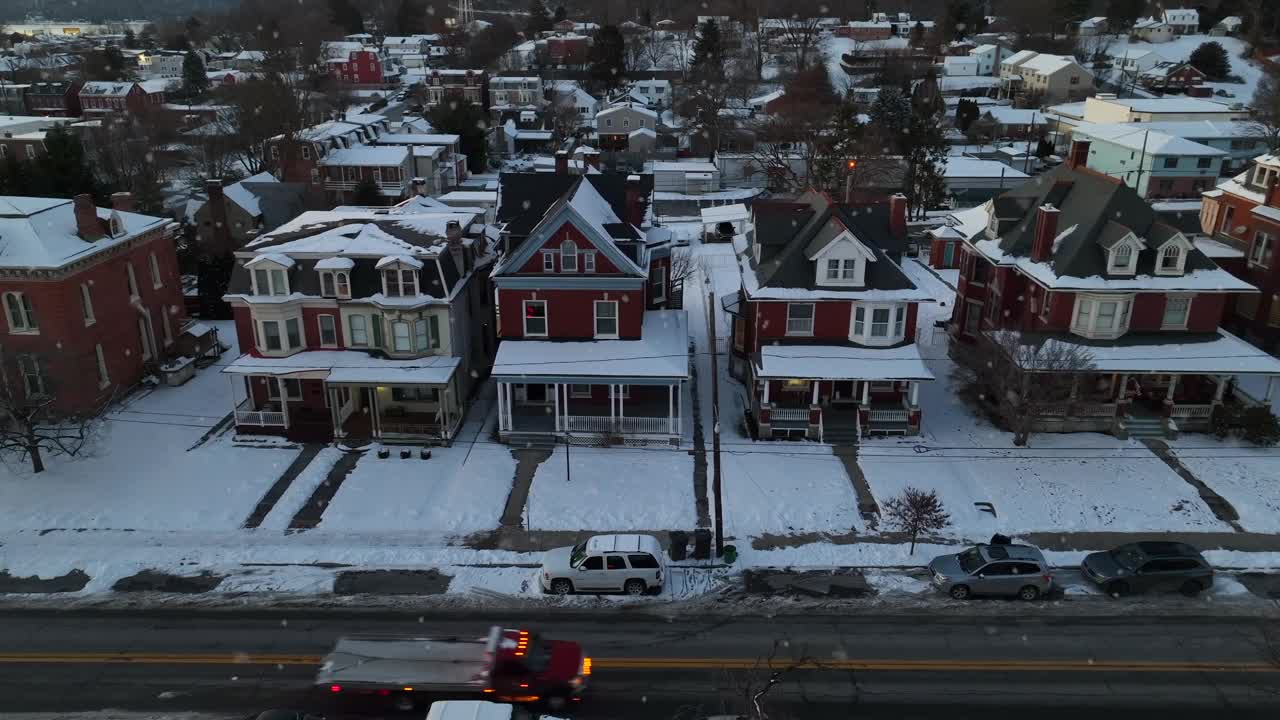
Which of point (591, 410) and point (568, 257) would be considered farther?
point (591, 410)

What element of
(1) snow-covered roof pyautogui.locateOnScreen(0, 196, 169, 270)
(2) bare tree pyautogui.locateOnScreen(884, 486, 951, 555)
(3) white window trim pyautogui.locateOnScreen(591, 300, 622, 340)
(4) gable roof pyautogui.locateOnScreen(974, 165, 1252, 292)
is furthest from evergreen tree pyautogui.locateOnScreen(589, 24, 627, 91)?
(2) bare tree pyautogui.locateOnScreen(884, 486, 951, 555)

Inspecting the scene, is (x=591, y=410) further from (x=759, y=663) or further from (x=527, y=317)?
(x=759, y=663)

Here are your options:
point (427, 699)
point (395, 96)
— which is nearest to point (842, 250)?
point (427, 699)

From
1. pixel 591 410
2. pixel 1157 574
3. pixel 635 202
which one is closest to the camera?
pixel 1157 574

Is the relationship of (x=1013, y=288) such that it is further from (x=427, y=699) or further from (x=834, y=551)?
(x=427, y=699)

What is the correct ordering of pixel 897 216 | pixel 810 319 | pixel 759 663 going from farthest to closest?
1. pixel 897 216
2. pixel 810 319
3. pixel 759 663

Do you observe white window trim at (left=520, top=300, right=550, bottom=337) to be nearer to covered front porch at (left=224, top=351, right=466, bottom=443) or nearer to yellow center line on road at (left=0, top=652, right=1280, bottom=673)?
covered front porch at (left=224, top=351, right=466, bottom=443)

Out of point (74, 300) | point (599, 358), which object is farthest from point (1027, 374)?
point (74, 300)
